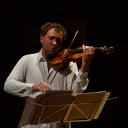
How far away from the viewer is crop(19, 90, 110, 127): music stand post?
1.85 metres

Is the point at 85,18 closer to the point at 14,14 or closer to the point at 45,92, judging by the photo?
the point at 14,14

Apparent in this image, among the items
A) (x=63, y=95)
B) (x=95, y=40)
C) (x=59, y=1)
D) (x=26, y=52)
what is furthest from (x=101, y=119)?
(x=63, y=95)

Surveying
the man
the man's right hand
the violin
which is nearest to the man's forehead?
the man

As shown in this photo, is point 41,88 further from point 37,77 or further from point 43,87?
point 37,77

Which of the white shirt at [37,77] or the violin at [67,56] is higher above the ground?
the violin at [67,56]

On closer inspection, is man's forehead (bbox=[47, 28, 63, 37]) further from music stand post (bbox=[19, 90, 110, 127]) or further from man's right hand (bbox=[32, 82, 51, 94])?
music stand post (bbox=[19, 90, 110, 127])

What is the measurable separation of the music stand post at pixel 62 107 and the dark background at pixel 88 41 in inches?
45.6

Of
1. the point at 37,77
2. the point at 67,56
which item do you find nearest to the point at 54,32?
the point at 67,56

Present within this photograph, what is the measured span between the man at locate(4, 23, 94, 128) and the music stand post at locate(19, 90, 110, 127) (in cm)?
29

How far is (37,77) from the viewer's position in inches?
91.0

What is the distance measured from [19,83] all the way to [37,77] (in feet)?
0.46

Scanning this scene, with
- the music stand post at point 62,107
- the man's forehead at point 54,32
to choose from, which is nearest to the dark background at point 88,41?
the man's forehead at point 54,32

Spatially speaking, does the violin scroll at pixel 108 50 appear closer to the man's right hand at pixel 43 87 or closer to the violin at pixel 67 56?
the violin at pixel 67 56

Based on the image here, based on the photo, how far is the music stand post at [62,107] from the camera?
1.85 metres
